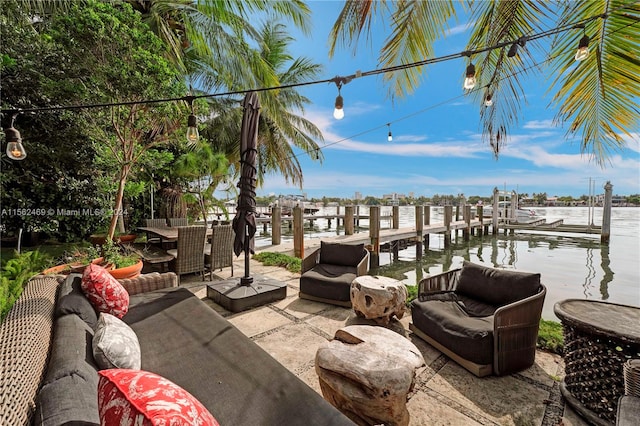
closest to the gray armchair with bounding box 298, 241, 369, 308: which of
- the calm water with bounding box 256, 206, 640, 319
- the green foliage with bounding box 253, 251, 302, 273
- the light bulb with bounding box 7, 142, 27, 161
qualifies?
the green foliage with bounding box 253, 251, 302, 273

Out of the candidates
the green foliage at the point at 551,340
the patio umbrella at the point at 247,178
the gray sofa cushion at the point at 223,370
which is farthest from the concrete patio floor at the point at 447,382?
the patio umbrella at the point at 247,178

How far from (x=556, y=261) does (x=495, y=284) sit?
373 inches

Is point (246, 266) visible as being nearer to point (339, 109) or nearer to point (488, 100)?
point (339, 109)

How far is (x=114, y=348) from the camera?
1.27 metres

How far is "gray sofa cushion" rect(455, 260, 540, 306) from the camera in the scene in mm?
2318

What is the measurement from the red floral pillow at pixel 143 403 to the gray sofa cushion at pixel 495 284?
2676 millimetres

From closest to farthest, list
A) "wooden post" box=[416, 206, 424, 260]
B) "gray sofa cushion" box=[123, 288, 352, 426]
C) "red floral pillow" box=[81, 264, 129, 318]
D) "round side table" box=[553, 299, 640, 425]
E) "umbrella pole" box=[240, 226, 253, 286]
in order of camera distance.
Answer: "gray sofa cushion" box=[123, 288, 352, 426] < "round side table" box=[553, 299, 640, 425] < "red floral pillow" box=[81, 264, 129, 318] < "umbrella pole" box=[240, 226, 253, 286] < "wooden post" box=[416, 206, 424, 260]

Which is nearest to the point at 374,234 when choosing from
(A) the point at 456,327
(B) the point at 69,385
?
(A) the point at 456,327

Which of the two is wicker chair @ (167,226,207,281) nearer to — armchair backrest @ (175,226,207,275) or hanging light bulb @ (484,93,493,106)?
armchair backrest @ (175,226,207,275)

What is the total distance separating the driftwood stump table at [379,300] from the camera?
2.79 metres

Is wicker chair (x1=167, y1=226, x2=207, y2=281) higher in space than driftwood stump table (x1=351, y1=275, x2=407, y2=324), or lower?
higher

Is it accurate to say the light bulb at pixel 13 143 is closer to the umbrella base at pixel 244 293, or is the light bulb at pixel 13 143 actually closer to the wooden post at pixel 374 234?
→ the umbrella base at pixel 244 293

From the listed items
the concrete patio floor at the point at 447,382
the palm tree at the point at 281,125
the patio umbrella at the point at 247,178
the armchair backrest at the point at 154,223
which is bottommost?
the concrete patio floor at the point at 447,382

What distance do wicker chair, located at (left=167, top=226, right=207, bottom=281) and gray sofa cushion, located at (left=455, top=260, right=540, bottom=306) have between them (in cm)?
363
